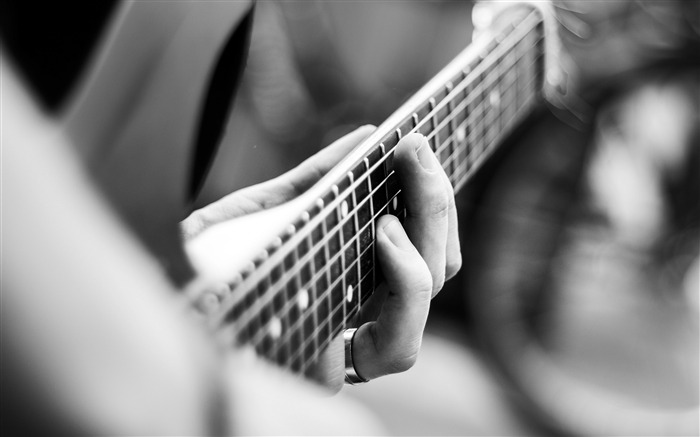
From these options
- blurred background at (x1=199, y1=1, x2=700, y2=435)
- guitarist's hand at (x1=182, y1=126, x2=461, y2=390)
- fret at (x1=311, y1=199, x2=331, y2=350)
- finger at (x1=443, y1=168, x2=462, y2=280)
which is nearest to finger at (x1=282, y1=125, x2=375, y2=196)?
guitarist's hand at (x1=182, y1=126, x2=461, y2=390)

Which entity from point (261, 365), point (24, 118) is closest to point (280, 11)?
point (261, 365)

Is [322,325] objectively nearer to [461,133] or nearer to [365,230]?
[365,230]

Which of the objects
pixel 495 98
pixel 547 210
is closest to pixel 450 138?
pixel 495 98

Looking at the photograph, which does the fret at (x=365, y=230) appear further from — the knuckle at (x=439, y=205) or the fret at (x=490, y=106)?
the fret at (x=490, y=106)

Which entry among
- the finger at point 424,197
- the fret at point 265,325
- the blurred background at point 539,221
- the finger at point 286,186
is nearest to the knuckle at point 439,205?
the finger at point 424,197

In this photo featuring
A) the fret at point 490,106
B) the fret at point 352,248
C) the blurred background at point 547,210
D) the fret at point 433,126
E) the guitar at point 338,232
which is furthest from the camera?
the blurred background at point 547,210

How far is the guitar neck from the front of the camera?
0.45m

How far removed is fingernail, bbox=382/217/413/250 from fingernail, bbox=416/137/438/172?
47 mm

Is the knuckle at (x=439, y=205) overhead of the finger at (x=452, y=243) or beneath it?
overhead

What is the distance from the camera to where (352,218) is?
1.86ft

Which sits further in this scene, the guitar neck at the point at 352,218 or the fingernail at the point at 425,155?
the fingernail at the point at 425,155

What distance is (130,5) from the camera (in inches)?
17.0

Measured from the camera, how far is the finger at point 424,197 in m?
0.61

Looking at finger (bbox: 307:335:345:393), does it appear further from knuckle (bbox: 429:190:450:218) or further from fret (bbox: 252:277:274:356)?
fret (bbox: 252:277:274:356)
